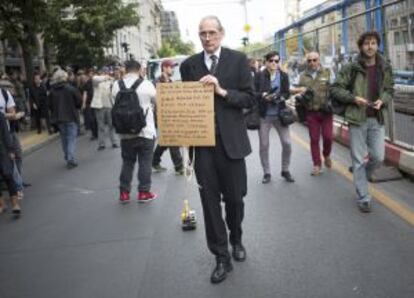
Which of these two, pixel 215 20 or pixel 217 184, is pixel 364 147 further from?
pixel 215 20

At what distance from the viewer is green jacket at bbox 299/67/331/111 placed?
8031mm

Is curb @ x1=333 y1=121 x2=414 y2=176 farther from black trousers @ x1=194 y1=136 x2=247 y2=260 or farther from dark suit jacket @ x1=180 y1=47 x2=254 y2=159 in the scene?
dark suit jacket @ x1=180 y1=47 x2=254 y2=159

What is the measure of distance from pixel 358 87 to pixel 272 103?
198cm

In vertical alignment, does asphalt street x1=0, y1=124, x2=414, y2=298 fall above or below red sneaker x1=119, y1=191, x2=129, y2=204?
below

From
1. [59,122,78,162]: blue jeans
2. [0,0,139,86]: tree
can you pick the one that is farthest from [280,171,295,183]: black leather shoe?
[0,0,139,86]: tree

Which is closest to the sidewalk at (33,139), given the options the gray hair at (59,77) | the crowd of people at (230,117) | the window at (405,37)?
the gray hair at (59,77)

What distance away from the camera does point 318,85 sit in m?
8.06

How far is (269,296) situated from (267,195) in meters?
3.09

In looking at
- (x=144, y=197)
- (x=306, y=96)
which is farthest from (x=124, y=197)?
(x=306, y=96)

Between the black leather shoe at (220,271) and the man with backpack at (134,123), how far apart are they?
9.85ft

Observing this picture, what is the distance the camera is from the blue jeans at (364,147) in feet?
19.8

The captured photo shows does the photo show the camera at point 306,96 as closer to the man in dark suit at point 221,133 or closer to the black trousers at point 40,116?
the man in dark suit at point 221,133

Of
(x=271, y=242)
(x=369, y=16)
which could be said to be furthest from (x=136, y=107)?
(x=369, y=16)

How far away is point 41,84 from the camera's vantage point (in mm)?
16484
